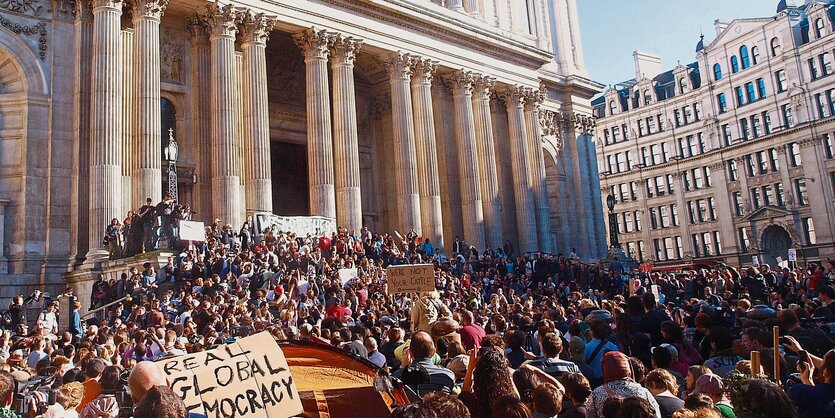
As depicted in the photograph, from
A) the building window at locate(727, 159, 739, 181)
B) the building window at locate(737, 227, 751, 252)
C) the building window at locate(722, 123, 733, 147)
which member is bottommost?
the building window at locate(737, 227, 751, 252)

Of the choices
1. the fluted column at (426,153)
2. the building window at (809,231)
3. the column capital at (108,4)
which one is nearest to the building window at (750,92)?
the building window at (809,231)

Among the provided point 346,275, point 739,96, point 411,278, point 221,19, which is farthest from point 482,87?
point 739,96

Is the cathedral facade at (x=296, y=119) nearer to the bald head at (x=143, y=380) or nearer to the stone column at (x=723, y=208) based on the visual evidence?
the bald head at (x=143, y=380)

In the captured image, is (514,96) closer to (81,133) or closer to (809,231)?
(81,133)

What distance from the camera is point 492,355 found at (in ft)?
18.6

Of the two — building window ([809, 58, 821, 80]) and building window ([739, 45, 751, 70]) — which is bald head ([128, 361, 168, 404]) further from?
building window ([739, 45, 751, 70])

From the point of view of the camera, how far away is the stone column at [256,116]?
30625 mm

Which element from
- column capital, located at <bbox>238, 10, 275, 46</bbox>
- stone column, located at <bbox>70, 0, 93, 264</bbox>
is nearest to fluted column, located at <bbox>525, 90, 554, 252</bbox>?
column capital, located at <bbox>238, 10, 275, 46</bbox>

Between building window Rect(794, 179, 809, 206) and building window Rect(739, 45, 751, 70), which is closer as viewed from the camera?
building window Rect(794, 179, 809, 206)

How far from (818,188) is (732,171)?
Result: 33.8 ft

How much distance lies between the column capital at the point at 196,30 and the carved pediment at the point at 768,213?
58.2m

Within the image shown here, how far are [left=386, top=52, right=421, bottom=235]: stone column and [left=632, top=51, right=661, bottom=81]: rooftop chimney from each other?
5874 centimetres

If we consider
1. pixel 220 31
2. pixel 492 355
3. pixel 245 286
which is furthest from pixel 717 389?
pixel 220 31

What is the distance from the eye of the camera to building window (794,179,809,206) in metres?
67.2
